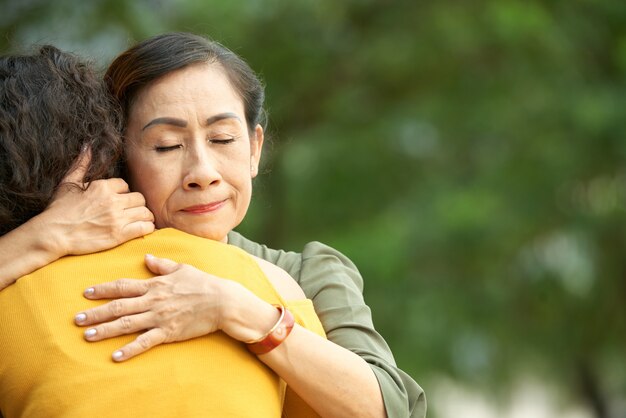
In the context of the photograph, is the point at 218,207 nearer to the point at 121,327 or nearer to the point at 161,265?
the point at 161,265

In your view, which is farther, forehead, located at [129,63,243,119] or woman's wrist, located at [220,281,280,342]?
forehead, located at [129,63,243,119]

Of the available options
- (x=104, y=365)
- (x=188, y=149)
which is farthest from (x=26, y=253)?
(x=188, y=149)

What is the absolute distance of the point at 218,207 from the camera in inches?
112

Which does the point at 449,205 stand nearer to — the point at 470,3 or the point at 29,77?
the point at 470,3

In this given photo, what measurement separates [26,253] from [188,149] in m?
0.49

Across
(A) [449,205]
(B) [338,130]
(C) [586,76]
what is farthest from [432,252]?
(C) [586,76]

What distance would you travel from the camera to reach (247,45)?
8.97 m

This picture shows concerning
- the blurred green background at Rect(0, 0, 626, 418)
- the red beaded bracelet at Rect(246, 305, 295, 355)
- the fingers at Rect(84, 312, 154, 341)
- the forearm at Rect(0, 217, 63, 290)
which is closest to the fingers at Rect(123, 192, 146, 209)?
the forearm at Rect(0, 217, 63, 290)

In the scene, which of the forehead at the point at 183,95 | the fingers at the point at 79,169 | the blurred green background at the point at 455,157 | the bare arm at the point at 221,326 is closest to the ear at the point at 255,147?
the forehead at the point at 183,95

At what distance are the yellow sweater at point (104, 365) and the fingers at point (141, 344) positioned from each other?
2 centimetres

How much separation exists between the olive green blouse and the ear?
272mm

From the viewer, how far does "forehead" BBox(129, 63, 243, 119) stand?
9.08 feet

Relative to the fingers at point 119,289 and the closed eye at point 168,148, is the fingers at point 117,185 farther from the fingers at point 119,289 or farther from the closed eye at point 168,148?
the fingers at point 119,289

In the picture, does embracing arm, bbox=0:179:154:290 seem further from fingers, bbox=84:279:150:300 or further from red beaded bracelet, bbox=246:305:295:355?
red beaded bracelet, bbox=246:305:295:355
